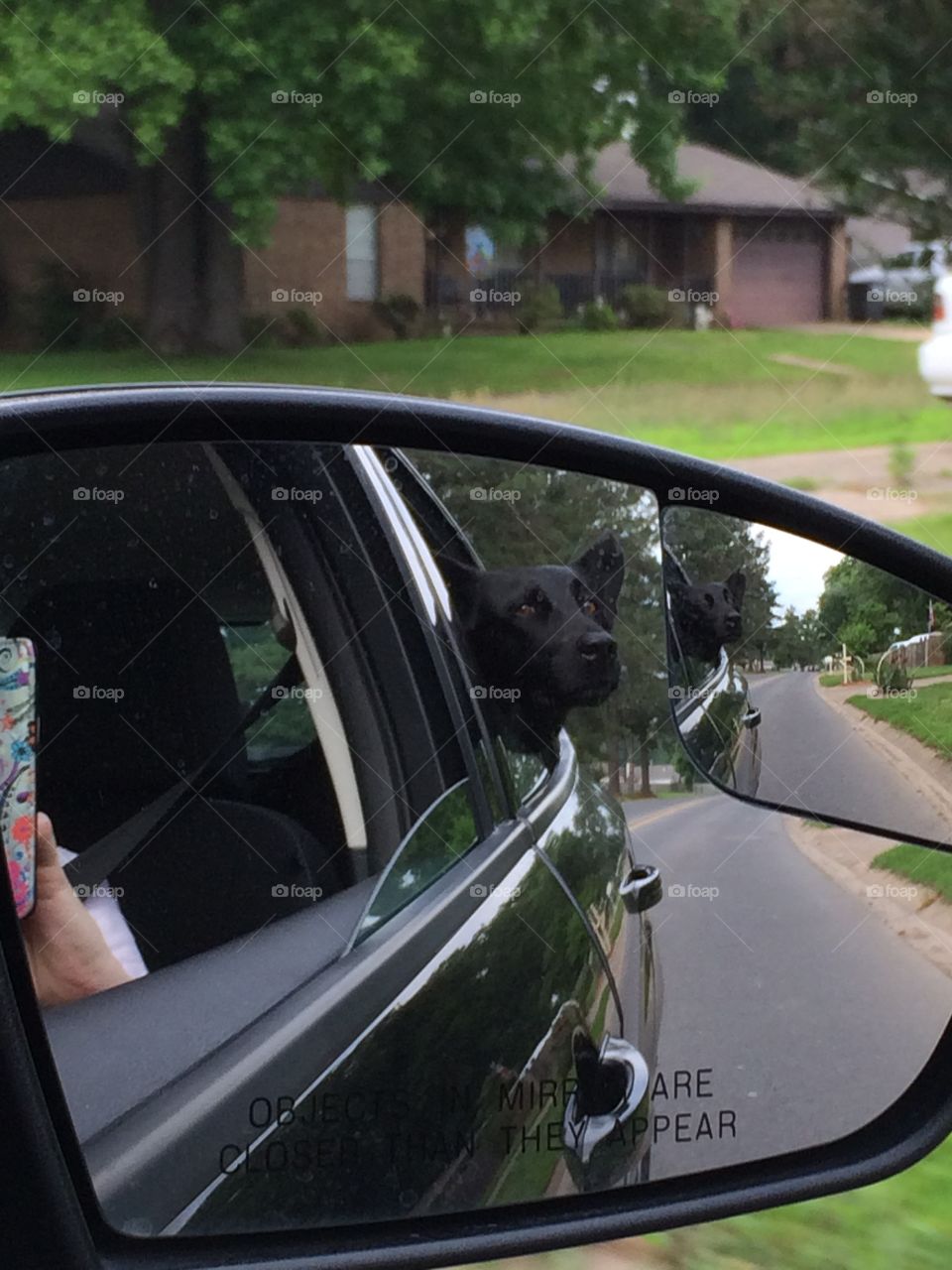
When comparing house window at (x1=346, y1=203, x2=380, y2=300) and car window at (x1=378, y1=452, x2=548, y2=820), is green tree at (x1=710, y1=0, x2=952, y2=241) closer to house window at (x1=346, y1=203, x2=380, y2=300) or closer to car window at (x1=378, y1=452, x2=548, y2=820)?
house window at (x1=346, y1=203, x2=380, y2=300)

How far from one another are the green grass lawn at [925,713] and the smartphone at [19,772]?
0.90 meters

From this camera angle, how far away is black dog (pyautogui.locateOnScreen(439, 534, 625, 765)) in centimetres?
131

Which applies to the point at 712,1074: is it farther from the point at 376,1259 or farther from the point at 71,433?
the point at 71,433

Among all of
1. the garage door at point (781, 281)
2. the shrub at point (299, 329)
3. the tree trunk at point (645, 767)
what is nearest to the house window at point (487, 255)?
the shrub at point (299, 329)

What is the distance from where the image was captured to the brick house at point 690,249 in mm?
8328

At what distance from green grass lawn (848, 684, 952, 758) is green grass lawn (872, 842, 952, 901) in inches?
5.5

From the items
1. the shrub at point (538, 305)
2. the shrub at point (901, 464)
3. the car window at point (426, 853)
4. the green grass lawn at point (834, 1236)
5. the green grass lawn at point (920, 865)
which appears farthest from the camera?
the shrub at point (538, 305)

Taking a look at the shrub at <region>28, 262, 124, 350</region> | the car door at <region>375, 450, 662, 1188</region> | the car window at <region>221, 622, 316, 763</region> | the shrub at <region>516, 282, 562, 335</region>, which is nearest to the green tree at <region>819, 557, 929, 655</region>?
the car door at <region>375, 450, 662, 1188</region>

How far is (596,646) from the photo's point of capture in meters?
1.34

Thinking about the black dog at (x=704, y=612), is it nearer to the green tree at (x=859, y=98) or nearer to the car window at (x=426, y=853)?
the car window at (x=426, y=853)

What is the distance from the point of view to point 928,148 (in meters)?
7.32

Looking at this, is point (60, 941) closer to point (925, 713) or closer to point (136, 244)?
point (925, 713)

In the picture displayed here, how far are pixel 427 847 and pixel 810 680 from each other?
0.42 m

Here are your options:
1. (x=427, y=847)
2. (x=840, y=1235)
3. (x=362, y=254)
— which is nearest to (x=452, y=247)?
(x=362, y=254)
